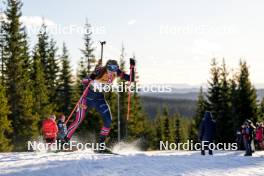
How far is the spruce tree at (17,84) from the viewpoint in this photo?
39031 millimetres

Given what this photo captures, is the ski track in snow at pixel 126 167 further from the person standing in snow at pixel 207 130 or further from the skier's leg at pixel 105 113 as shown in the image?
the person standing in snow at pixel 207 130

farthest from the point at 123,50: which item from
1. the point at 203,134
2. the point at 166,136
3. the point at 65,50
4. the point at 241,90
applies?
the point at 203,134

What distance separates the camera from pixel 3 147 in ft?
110

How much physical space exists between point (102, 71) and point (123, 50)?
36.6 meters

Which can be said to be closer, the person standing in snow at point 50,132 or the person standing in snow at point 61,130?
the person standing in snow at point 61,130

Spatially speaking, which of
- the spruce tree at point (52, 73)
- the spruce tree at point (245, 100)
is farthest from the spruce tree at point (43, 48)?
the spruce tree at point (245, 100)

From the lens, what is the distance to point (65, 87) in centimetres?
5072

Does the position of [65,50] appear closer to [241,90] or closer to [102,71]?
[241,90]

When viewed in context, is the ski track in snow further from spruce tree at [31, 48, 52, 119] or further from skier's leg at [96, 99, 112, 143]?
spruce tree at [31, 48, 52, 119]

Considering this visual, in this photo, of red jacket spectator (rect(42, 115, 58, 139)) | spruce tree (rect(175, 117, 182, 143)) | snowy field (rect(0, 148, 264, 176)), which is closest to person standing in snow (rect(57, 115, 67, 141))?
red jacket spectator (rect(42, 115, 58, 139))

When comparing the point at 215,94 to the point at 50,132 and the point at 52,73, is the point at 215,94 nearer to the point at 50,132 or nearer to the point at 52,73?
the point at 52,73

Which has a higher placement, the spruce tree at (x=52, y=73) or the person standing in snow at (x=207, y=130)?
the spruce tree at (x=52, y=73)

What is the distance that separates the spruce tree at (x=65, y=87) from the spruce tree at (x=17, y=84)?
8645mm

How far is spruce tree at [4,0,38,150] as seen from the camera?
39.0 meters
